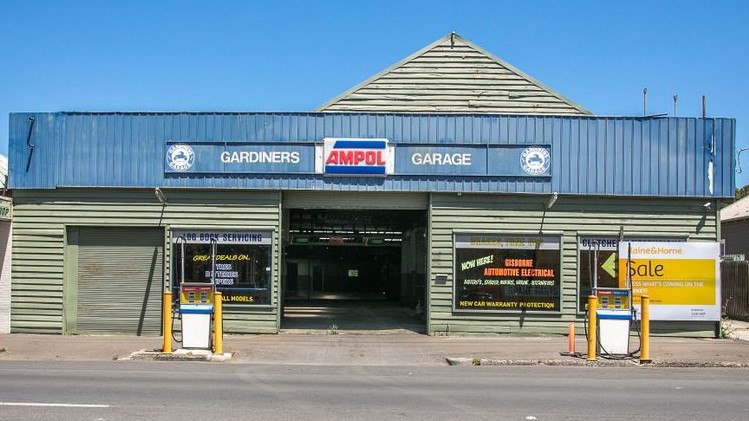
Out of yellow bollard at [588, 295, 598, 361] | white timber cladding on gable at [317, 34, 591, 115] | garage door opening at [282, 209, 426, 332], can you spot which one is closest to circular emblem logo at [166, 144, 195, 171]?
white timber cladding on gable at [317, 34, 591, 115]

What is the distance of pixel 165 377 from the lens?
37.8ft

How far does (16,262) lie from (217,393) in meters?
10.2

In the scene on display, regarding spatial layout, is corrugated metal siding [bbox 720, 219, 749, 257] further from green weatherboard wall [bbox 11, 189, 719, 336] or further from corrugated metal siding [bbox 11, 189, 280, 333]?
corrugated metal siding [bbox 11, 189, 280, 333]

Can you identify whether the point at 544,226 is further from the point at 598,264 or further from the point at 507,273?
the point at 598,264

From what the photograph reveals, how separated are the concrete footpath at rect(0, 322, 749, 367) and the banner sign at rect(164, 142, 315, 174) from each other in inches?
154

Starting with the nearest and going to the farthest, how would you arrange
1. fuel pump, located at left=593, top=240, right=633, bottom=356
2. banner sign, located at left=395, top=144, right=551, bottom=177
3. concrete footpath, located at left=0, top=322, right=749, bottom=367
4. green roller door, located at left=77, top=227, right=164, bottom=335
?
concrete footpath, located at left=0, top=322, right=749, bottom=367, fuel pump, located at left=593, top=240, right=633, bottom=356, banner sign, located at left=395, top=144, right=551, bottom=177, green roller door, located at left=77, top=227, right=164, bottom=335

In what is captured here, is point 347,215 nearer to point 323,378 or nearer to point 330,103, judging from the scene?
point 330,103

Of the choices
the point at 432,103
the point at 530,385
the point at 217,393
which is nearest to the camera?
the point at 217,393

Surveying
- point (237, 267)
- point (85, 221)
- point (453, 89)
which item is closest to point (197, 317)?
point (237, 267)

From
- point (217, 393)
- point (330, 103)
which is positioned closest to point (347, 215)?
point (330, 103)

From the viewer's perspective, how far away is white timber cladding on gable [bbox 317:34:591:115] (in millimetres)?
19031

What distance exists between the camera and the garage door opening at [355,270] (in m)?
21.8

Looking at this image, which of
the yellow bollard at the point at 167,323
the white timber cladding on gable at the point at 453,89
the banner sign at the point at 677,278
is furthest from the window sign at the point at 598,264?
the yellow bollard at the point at 167,323

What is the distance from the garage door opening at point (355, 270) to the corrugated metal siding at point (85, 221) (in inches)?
125
